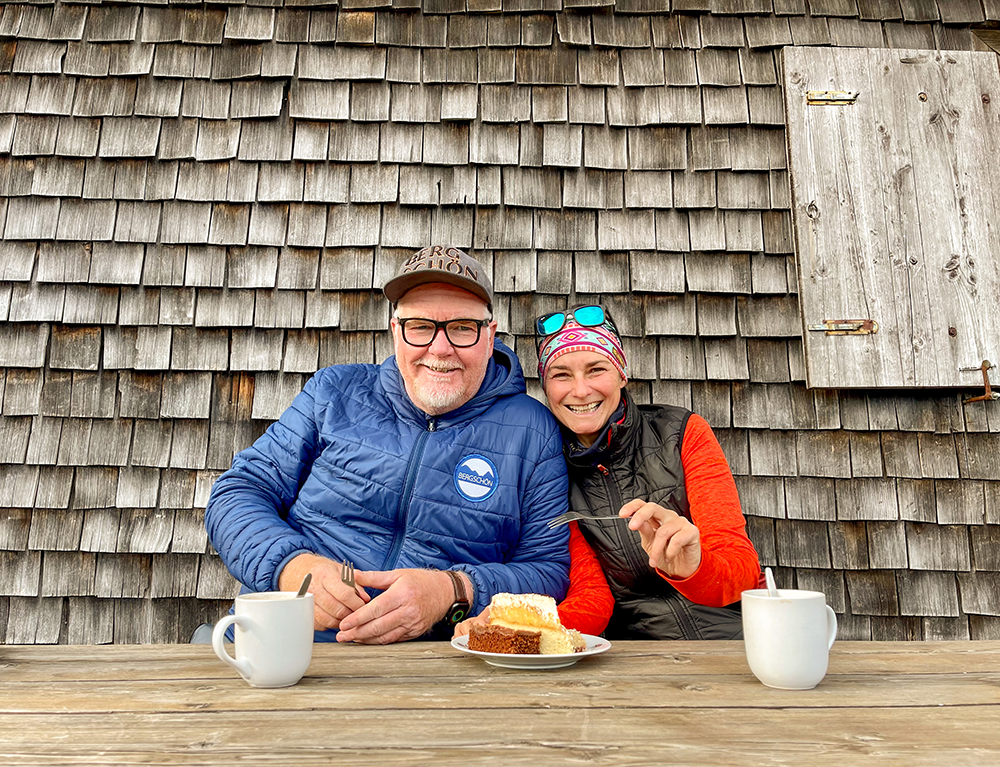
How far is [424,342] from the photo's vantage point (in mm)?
1941

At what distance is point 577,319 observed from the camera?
2051mm

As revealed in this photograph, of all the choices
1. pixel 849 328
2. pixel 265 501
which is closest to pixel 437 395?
pixel 265 501

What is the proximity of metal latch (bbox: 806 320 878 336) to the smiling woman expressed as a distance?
0.95m

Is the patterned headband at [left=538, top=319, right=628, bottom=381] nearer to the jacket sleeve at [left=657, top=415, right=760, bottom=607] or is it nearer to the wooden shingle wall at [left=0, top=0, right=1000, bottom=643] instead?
the jacket sleeve at [left=657, top=415, right=760, bottom=607]

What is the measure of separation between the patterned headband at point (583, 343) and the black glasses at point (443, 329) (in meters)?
0.23

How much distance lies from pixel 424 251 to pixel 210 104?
1468 mm

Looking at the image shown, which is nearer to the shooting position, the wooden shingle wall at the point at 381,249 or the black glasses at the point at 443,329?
the black glasses at the point at 443,329

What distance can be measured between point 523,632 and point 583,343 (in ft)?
3.42

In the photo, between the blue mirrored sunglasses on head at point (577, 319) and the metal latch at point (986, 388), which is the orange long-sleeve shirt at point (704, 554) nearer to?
the blue mirrored sunglasses on head at point (577, 319)

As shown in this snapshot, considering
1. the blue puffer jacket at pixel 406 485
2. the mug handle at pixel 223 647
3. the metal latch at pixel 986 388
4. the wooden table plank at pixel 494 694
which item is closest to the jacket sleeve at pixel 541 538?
the blue puffer jacket at pixel 406 485

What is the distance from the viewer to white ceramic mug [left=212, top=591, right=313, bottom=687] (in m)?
0.94

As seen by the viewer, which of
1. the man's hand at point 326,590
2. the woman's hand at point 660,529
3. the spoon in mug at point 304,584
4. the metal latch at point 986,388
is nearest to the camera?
the spoon in mug at point 304,584

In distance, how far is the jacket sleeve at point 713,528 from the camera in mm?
1573

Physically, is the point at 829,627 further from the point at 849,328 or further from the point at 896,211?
the point at 896,211
